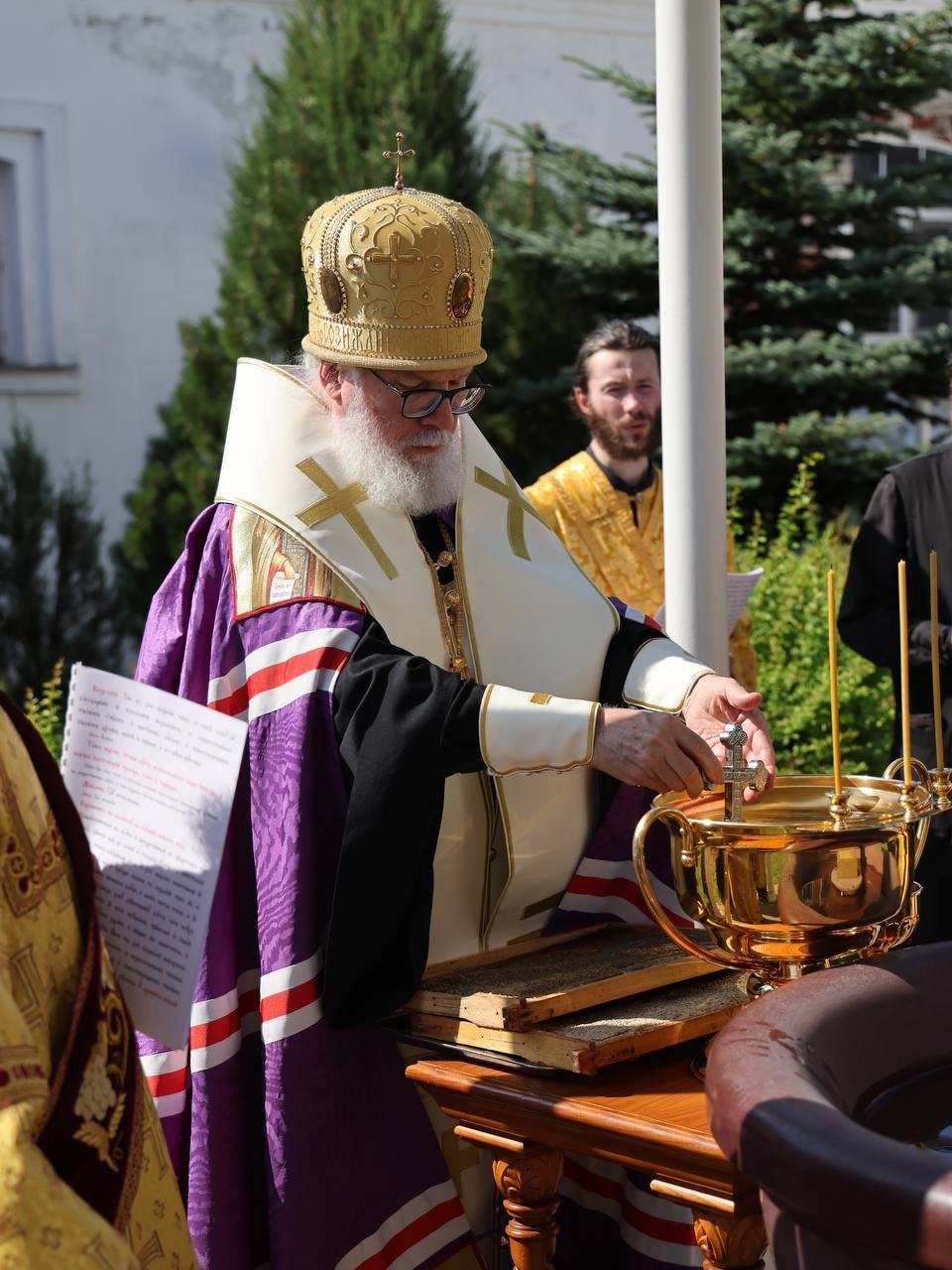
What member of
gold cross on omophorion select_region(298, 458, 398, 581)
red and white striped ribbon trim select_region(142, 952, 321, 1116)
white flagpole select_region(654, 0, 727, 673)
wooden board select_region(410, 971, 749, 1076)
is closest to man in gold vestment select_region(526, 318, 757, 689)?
white flagpole select_region(654, 0, 727, 673)

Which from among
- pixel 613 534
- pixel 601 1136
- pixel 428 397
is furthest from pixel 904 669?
pixel 613 534

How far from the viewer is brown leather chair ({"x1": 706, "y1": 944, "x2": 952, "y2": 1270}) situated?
1.33 m

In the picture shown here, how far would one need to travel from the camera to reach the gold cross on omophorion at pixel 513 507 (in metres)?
3.04

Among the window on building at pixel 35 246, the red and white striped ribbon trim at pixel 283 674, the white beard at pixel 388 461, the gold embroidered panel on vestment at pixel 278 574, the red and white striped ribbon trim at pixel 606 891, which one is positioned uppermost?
the window on building at pixel 35 246

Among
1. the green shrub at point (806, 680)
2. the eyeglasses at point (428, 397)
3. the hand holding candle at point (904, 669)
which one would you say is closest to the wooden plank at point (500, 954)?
the hand holding candle at point (904, 669)

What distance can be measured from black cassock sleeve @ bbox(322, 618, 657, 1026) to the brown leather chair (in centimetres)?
77

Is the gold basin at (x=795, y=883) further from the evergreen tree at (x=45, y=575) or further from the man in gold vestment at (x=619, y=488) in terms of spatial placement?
the evergreen tree at (x=45, y=575)

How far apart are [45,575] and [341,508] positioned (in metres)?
6.18

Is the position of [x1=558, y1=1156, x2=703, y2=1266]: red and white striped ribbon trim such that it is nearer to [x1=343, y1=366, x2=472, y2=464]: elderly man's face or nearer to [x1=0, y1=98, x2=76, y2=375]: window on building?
[x1=343, y1=366, x2=472, y2=464]: elderly man's face

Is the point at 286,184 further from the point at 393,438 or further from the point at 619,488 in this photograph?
the point at 393,438

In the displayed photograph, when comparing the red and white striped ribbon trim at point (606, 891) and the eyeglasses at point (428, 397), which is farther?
the red and white striped ribbon trim at point (606, 891)

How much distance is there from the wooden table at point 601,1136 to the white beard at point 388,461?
0.96 metres

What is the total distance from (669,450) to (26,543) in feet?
17.9

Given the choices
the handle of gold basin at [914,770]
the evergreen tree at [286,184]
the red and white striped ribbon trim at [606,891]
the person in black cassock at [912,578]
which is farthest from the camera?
the evergreen tree at [286,184]
